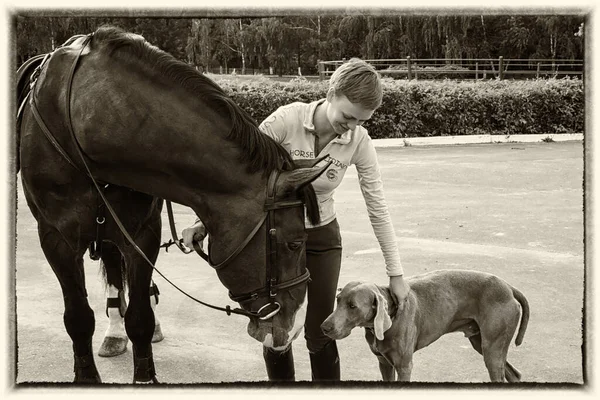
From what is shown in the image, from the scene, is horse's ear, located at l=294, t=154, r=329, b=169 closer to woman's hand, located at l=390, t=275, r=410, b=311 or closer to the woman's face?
the woman's face

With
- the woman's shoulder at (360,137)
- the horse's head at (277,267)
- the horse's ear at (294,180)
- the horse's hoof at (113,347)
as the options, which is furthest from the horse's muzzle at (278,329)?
the horse's hoof at (113,347)

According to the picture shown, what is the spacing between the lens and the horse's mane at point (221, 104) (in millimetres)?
3107

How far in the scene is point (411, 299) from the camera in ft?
13.7

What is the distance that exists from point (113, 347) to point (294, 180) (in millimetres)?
2589

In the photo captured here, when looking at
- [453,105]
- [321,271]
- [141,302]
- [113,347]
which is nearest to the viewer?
[321,271]

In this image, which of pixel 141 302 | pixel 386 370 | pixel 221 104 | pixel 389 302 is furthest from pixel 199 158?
pixel 386 370

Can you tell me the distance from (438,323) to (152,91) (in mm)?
2203

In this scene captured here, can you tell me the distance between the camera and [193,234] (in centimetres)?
Result: 340

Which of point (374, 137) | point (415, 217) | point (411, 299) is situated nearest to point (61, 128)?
point (411, 299)

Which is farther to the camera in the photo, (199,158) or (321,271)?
(321,271)

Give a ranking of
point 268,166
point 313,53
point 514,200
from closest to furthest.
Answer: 1. point 268,166
2. point 313,53
3. point 514,200

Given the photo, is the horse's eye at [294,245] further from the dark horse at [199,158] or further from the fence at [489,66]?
the fence at [489,66]

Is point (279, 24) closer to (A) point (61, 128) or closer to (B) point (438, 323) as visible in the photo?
(A) point (61, 128)

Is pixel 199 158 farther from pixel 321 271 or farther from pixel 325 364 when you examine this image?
pixel 325 364
